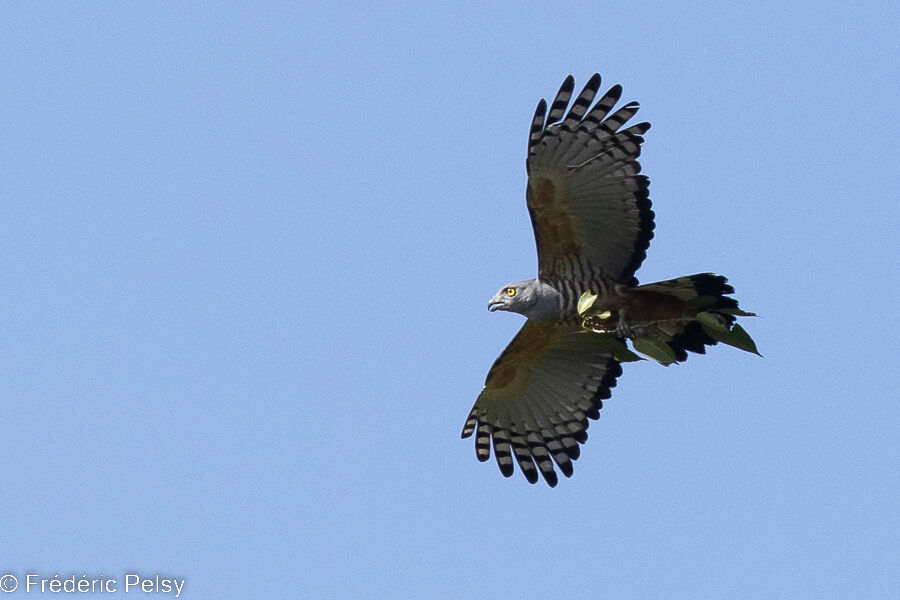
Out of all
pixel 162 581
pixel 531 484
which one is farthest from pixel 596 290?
pixel 162 581

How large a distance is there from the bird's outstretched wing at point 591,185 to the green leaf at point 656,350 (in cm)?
64

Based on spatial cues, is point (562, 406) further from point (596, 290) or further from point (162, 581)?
point (162, 581)

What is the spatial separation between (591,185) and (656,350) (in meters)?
1.65

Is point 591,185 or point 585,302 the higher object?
point 591,185

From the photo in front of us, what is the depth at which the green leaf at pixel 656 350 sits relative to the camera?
13.2m

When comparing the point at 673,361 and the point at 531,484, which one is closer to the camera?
the point at 673,361

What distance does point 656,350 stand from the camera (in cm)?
1320

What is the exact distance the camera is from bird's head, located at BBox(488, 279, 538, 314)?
534 inches

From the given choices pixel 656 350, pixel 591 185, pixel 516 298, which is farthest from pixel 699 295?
pixel 516 298

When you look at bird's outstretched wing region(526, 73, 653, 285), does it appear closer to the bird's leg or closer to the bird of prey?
the bird of prey

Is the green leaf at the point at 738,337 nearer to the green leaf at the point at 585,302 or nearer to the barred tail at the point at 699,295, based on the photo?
the barred tail at the point at 699,295

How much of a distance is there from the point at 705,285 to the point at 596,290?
1.17 meters

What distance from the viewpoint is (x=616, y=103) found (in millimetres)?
13211

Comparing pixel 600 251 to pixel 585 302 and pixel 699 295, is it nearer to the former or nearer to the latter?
pixel 585 302
